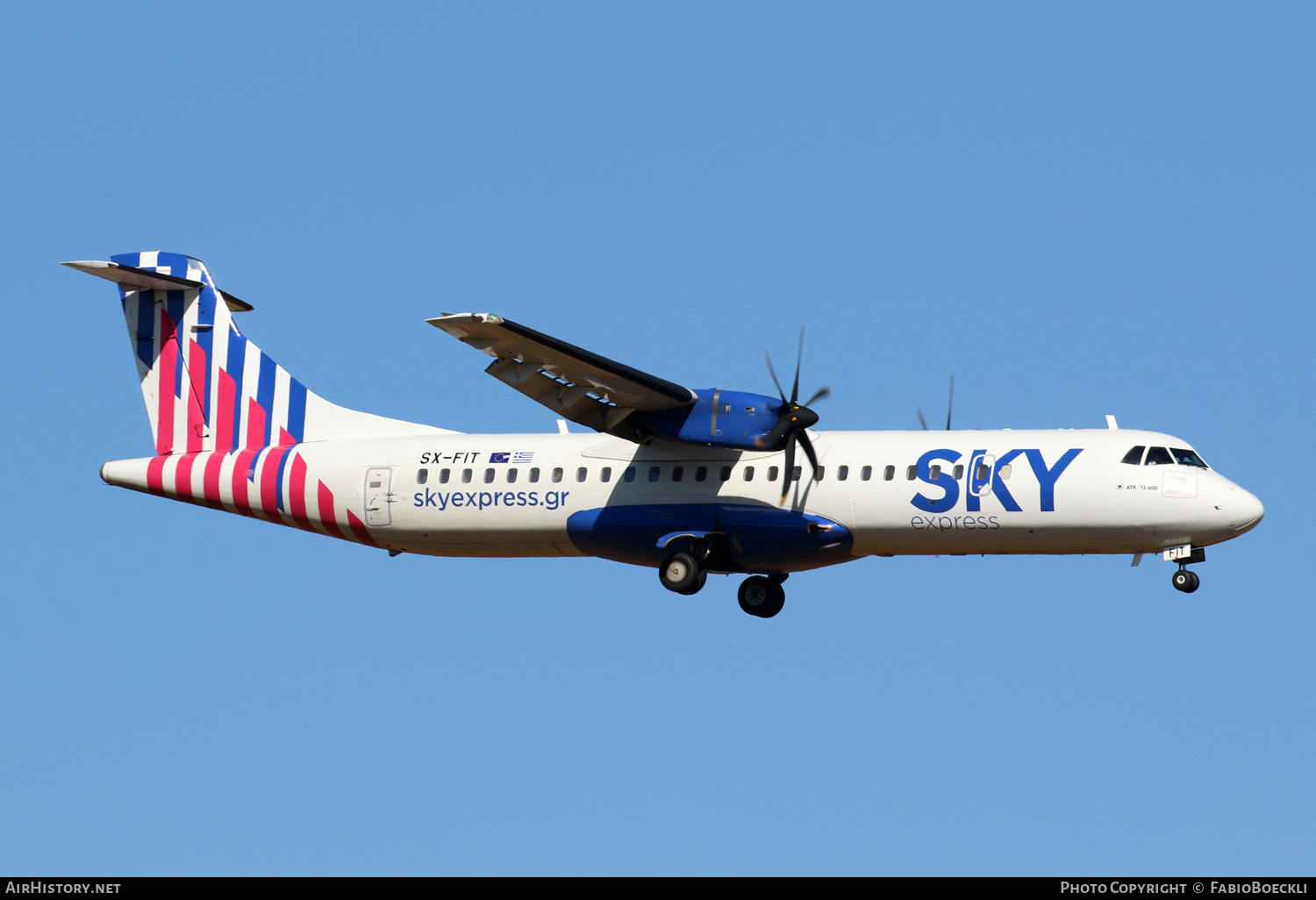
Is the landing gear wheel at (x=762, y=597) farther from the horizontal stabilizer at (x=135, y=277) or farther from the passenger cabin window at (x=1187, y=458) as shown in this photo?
the horizontal stabilizer at (x=135, y=277)

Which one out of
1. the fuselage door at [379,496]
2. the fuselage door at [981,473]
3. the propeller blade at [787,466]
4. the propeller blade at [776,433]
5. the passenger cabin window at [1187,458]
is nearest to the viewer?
the passenger cabin window at [1187,458]

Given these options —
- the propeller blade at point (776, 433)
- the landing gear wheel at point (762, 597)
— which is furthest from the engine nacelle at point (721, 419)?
the landing gear wheel at point (762, 597)

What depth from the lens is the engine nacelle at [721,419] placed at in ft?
75.6

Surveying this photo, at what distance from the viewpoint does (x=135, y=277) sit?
27.0 m

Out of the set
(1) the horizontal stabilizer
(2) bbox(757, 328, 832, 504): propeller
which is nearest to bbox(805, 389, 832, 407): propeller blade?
(2) bbox(757, 328, 832, 504): propeller

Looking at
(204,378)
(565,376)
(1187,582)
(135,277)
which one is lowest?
(1187,582)

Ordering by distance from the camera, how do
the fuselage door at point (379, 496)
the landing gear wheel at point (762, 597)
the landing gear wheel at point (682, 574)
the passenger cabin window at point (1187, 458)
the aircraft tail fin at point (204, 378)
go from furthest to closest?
the aircraft tail fin at point (204, 378)
the fuselage door at point (379, 496)
the landing gear wheel at point (762, 597)
the landing gear wheel at point (682, 574)
the passenger cabin window at point (1187, 458)

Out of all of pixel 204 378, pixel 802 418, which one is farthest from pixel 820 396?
pixel 204 378

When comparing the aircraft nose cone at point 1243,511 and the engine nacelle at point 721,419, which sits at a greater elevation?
the engine nacelle at point 721,419

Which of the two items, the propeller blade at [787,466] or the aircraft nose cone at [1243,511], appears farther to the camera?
the propeller blade at [787,466]

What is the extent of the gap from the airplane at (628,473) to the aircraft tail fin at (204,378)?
33 mm

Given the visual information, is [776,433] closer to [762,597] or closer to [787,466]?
[787,466]

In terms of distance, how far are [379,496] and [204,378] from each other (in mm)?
4077

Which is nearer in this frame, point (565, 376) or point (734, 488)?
point (565, 376)
